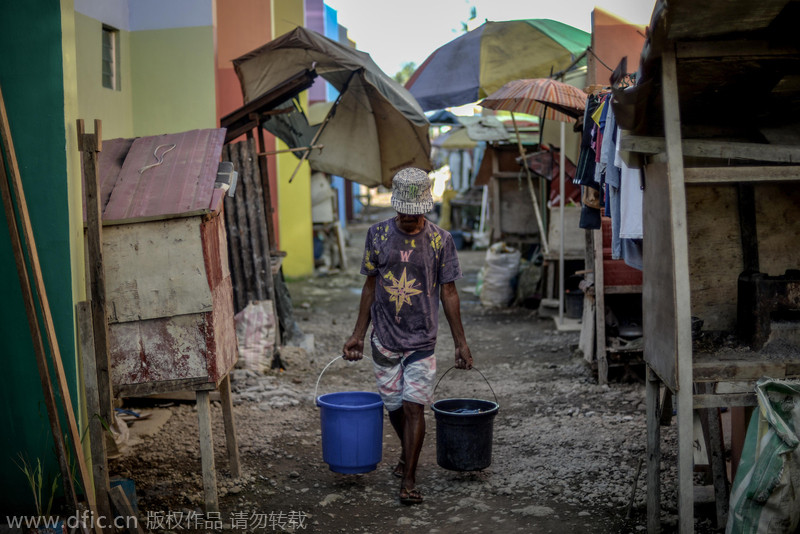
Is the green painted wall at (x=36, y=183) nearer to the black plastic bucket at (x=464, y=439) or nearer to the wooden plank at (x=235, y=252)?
the black plastic bucket at (x=464, y=439)

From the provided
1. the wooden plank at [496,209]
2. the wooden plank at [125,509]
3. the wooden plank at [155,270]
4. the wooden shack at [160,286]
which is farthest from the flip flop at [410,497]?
the wooden plank at [496,209]

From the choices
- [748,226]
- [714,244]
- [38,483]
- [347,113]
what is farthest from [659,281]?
[347,113]

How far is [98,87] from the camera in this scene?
7.02 meters

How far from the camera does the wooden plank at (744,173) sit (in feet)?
10.8

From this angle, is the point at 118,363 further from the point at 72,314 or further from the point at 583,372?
the point at 583,372

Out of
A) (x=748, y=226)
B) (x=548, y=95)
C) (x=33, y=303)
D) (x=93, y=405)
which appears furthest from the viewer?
(x=548, y=95)

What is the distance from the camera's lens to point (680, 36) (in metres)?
3.30

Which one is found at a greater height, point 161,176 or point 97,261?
point 161,176

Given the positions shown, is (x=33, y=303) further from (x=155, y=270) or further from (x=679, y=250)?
(x=679, y=250)

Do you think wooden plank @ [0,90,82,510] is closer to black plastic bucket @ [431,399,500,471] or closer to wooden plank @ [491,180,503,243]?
black plastic bucket @ [431,399,500,471]

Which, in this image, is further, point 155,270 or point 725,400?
point 155,270

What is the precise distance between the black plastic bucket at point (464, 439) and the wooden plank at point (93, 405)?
82.6 inches

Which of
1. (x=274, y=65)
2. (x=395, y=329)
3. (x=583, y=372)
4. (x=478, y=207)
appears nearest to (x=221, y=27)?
(x=274, y=65)

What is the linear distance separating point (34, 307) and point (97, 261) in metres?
0.36
